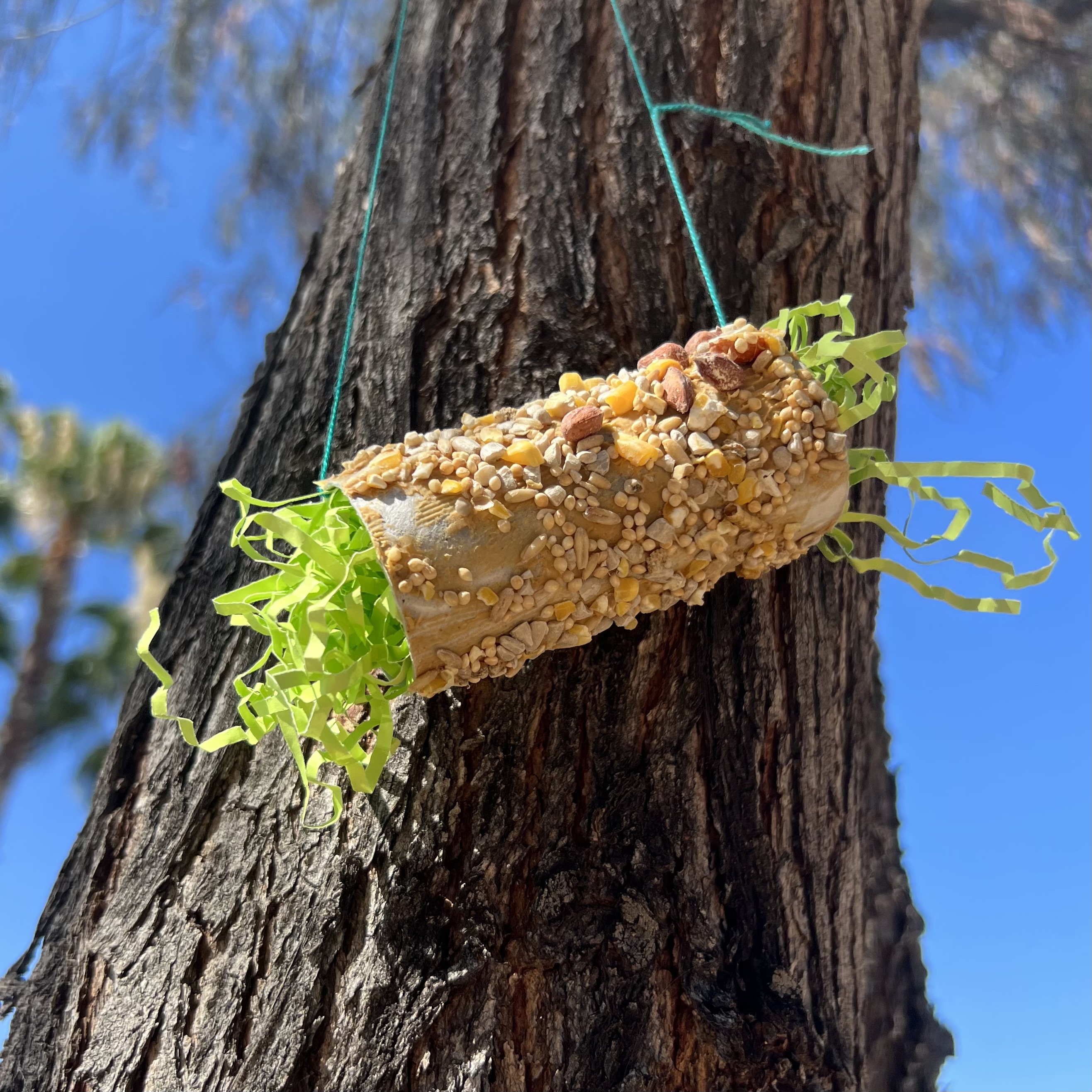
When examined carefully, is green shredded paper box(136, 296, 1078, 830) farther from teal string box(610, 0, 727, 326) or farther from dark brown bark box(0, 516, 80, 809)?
dark brown bark box(0, 516, 80, 809)

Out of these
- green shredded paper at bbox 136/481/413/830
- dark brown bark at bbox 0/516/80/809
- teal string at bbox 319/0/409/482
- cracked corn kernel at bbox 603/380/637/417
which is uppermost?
dark brown bark at bbox 0/516/80/809

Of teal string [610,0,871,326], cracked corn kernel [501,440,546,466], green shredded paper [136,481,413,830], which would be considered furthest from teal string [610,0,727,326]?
green shredded paper [136,481,413,830]

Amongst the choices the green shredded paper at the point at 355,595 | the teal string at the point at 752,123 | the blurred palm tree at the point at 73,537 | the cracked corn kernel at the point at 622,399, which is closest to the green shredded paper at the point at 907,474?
the green shredded paper at the point at 355,595

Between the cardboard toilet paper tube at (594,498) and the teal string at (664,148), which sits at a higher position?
the teal string at (664,148)

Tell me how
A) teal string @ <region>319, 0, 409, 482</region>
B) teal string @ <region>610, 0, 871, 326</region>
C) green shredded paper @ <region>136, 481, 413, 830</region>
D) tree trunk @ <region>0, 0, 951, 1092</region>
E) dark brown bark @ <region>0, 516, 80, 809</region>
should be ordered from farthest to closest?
dark brown bark @ <region>0, 516, 80, 809</region> < teal string @ <region>610, 0, 871, 326</region> < teal string @ <region>319, 0, 409, 482</region> < tree trunk @ <region>0, 0, 951, 1092</region> < green shredded paper @ <region>136, 481, 413, 830</region>

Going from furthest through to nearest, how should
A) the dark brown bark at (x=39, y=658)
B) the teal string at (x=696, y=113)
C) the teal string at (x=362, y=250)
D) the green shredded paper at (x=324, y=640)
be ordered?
the dark brown bark at (x=39, y=658) → the teal string at (x=696, y=113) → the teal string at (x=362, y=250) → the green shredded paper at (x=324, y=640)

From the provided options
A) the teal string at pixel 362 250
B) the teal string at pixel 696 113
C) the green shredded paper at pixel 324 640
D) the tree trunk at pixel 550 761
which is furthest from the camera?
the teal string at pixel 696 113

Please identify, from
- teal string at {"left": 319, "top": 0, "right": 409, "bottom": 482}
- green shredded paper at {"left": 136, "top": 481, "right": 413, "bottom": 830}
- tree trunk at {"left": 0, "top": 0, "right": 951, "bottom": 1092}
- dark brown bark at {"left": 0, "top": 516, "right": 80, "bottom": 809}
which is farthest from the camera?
dark brown bark at {"left": 0, "top": 516, "right": 80, "bottom": 809}

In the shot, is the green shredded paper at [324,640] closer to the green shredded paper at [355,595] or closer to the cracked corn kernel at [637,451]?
the green shredded paper at [355,595]
